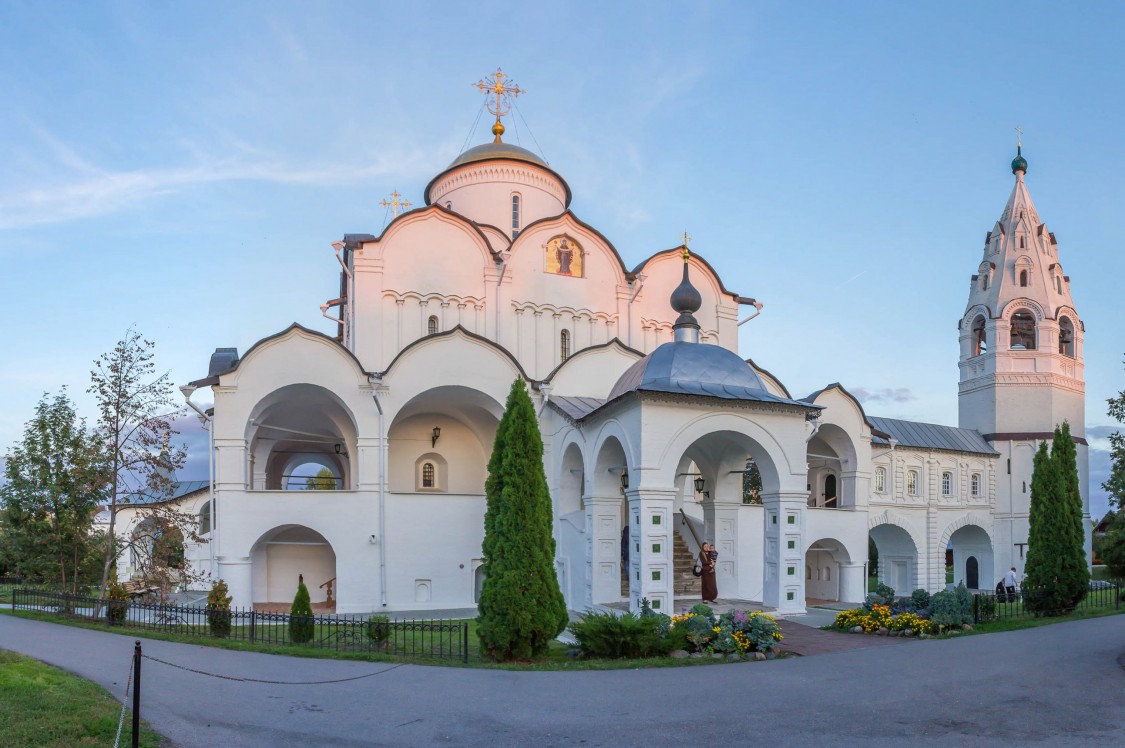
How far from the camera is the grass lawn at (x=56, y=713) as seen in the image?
6.40m

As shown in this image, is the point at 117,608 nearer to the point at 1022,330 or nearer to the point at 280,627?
the point at 280,627

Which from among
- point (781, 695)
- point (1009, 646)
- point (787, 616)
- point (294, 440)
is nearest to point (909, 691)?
point (781, 695)

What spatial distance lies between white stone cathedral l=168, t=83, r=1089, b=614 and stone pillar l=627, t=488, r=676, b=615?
5 centimetres

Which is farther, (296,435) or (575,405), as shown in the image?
(296,435)

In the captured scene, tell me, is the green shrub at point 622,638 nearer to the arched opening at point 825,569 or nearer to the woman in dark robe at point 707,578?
the woman in dark robe at point 707,578

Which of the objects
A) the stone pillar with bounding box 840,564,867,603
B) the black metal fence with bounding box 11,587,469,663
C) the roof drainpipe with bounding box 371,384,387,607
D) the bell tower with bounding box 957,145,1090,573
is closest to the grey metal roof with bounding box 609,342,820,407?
the black metal fence with bounding box 11,587,469,663

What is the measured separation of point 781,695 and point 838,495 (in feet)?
49.6

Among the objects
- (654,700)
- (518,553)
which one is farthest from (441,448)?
(654,700)

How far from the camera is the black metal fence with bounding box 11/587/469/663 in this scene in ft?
37.5

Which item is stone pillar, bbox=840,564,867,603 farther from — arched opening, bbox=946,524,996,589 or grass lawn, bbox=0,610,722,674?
grass lawn, bbox=0,610,722,674

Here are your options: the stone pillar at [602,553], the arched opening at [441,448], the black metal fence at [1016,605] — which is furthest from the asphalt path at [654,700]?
the arched opening at [441,448]

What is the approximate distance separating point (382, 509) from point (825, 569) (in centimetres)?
1144

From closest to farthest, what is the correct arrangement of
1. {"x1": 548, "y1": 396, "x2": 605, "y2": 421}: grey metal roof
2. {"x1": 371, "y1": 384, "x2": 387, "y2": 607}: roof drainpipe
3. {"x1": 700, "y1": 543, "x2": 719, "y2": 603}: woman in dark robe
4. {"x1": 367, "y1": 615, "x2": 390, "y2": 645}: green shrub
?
{"x1": 367, "y1": 615, "x2": 390, "y2": 645}: green shrub < {"x1": 700, "y1": 543, "x2": 719, "y2": 603}: woman in dark robe < {"x1": 548, "y1": 396, "x2": 605, "y2": 421}: grey metal roof < {"x1": 371, "y1": 384, "x2": 387, "y2": 607}: roof drainpipe

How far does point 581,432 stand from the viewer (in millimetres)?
16984
